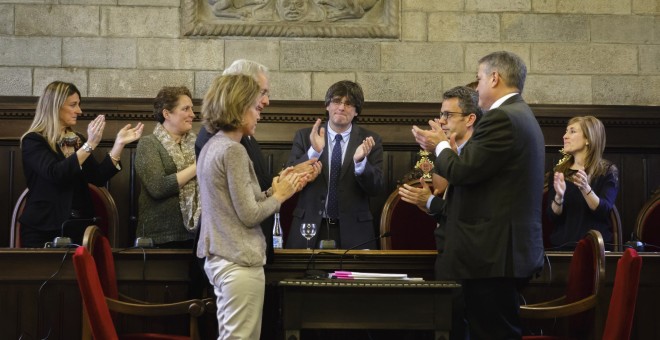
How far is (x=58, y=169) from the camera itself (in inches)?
204

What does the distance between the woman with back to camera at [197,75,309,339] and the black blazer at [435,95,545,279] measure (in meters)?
0.75

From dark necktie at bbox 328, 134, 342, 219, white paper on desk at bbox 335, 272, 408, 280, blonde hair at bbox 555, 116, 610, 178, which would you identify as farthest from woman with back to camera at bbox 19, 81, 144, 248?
blonde hair at bbox 555, 116, 610, 178

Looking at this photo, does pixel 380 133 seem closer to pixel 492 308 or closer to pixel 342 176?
pixel 342 176

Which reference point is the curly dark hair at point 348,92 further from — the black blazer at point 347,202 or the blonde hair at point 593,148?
the blonde hair at point 593,148

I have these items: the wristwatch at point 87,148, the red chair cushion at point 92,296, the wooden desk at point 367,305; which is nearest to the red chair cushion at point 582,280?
the wooden desk at point 367,305

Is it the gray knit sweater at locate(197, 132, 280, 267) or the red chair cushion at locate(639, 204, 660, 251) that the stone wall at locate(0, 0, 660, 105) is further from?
the gray knit sweater at locate(197, 132, 280, 267)

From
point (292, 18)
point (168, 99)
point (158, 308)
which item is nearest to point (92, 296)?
point (158, 308)

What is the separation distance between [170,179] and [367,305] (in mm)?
1870

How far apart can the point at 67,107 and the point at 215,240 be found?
221 cm

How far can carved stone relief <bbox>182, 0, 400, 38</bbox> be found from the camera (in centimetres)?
700

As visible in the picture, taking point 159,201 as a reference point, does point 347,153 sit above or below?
above

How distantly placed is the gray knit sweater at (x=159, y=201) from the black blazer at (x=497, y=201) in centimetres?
184

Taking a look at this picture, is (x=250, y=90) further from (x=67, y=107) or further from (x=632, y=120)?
(x=632, y=120)

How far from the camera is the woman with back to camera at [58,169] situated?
17.2 feet
